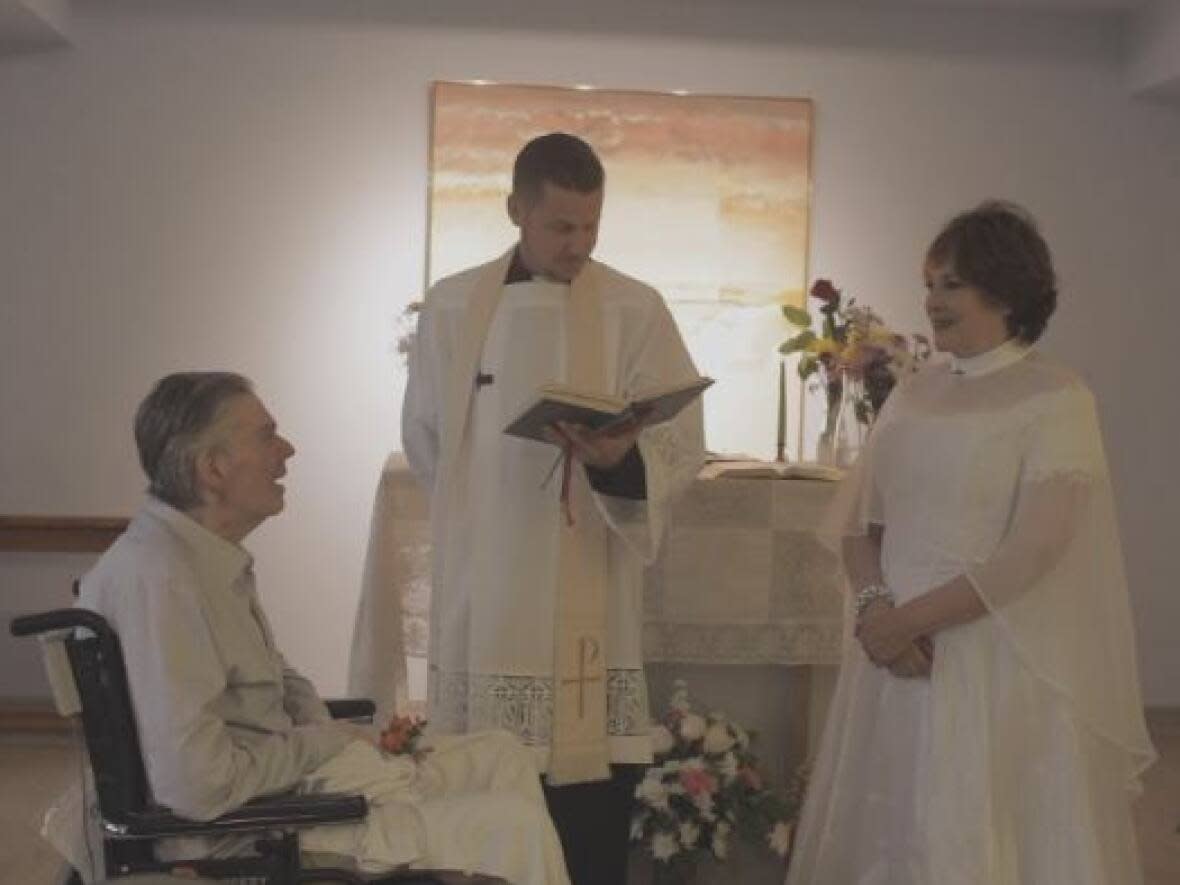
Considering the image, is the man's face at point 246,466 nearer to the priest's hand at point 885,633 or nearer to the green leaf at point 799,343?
the priest's hand at point 885,633

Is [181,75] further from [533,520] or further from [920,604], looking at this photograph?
[920,604]

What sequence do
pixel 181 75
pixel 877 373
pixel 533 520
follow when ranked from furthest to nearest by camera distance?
pixel 181 75, pixel 877 373, pixel 533 520

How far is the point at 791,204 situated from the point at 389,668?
2986 millimetres

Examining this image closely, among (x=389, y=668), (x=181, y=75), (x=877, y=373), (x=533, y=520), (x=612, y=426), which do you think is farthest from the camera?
(x=181, y=75)

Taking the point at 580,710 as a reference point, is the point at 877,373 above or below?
above

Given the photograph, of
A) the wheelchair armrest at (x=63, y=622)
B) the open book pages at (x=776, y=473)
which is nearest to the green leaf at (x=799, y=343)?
the open book pages at (x=776, y=473)

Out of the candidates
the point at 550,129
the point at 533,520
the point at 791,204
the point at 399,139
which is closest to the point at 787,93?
the point at 791,204

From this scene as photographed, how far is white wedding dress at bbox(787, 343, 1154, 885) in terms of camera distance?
2531 mm

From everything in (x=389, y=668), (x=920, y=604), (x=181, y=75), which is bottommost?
(x=389, y=668)

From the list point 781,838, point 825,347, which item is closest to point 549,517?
point 781,838

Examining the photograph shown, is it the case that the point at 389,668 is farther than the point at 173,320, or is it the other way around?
the point at 173,320

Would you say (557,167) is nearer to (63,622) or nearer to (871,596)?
(871,596)

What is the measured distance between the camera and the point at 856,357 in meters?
3.74

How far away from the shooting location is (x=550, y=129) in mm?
5617
